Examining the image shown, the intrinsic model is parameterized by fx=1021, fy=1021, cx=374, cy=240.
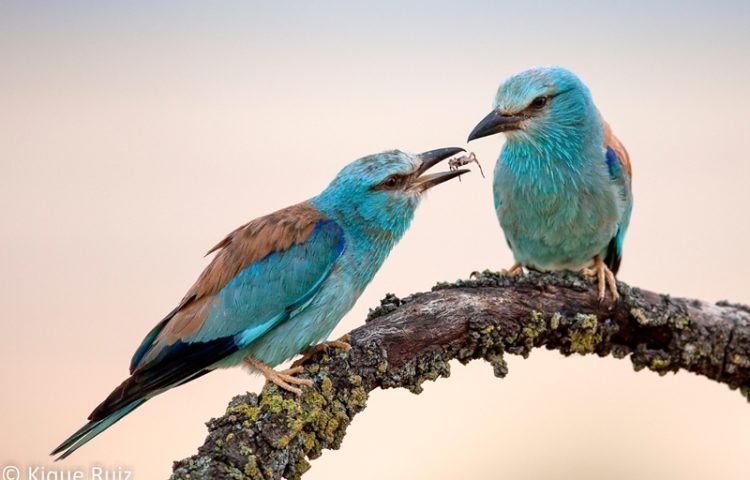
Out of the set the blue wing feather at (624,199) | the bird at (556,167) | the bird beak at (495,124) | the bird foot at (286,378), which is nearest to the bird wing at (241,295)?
the bird foot at (286,378)

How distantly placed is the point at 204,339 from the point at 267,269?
366mm

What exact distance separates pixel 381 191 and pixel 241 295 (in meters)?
0.70

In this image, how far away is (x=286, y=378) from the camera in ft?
12.0

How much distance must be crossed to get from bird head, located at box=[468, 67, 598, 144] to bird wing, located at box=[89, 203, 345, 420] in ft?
3.66

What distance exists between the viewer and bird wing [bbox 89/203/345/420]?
3.75 meters

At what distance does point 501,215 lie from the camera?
4848 millimetres

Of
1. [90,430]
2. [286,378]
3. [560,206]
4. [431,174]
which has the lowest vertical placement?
[90,430]

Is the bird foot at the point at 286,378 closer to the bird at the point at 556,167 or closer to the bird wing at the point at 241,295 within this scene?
the bird wing at the point at 241,295

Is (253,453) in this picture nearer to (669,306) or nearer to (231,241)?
(231,241)

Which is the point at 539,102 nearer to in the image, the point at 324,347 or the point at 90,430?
the point at 324,347

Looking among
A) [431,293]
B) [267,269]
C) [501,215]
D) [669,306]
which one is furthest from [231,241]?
[669,306]

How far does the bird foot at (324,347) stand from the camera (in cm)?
376

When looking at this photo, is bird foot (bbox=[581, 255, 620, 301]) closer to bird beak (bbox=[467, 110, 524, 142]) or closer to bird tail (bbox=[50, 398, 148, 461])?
bird beak (bbox=[467, 110, 524, 142])

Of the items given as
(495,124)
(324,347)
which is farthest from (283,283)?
(495,124)
